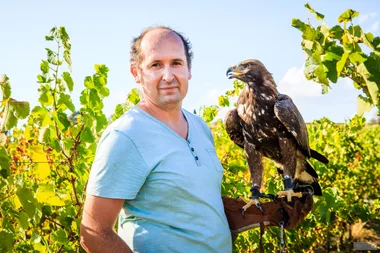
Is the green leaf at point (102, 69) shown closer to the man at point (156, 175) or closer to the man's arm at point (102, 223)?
the man at point (156, 175)

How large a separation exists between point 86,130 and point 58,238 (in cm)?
78

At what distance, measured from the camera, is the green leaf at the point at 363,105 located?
2.08 meters

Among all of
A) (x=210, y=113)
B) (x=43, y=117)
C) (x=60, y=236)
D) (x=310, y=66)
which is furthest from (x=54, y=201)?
(x=310, y=66)

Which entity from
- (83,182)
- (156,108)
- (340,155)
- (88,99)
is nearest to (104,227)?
(156,108)

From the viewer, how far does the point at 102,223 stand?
1.97 metres

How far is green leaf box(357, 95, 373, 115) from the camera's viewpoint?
208 centimetres

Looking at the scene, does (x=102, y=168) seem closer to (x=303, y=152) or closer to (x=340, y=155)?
(x=303, y=152)

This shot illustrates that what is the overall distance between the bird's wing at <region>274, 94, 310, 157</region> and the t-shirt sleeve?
42.0 inches

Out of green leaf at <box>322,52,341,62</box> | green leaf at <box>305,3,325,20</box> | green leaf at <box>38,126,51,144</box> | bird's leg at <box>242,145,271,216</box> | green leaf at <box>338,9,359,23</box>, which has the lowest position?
bird's leg at <box>242,145,271,216</box>

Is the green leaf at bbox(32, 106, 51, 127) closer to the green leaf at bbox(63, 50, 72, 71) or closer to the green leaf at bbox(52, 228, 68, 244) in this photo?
the green leaf at bbox(63, 50, 72, 71)

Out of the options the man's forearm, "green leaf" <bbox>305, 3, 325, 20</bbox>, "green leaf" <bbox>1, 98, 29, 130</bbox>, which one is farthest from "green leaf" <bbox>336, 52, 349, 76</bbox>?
"green leaf" <bbox>1, 98, 29, 130</bbox>

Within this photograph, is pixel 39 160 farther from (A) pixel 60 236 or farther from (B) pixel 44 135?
(A) pixel 60 236

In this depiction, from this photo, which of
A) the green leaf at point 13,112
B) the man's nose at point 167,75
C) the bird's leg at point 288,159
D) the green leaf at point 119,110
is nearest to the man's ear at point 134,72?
the man's nose at point 167,75

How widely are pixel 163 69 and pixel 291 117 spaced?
3.06ft
